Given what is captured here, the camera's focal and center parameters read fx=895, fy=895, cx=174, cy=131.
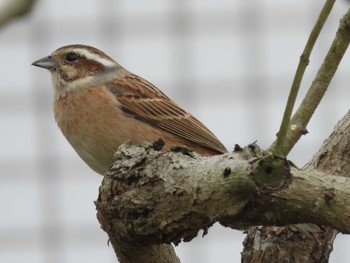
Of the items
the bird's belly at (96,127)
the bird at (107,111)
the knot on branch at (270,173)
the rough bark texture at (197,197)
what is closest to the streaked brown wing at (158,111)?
the bird at (107,111)

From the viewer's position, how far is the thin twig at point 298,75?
3.61m

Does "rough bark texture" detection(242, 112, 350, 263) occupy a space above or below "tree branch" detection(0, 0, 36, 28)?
below

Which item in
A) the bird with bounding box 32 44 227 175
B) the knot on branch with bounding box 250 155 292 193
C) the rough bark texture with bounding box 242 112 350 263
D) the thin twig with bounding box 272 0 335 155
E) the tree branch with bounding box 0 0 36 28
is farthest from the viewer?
the bird with bounding box 32 44 227 175

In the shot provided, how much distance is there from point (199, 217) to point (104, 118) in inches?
106

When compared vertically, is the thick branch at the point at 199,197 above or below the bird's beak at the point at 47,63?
below

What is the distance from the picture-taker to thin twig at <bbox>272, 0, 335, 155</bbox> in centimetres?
361

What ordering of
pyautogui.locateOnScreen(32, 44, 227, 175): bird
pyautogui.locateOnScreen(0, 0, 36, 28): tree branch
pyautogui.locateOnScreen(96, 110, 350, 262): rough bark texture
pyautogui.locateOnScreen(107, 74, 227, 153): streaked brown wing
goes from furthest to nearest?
pyautogui.locateOnScreen(107, 74, 227, 153): streaked brown wing
pyautogui.locateOnScreen(32, 44, 227, 175): bird
pyautogui.locateOnScreen(0, 0, 36, 28): tree branch
pyautogui.locateOnScreen(96, 110, 350, 262): rough bark texture

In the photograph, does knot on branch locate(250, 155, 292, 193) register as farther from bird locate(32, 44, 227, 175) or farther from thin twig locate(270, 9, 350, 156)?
bird locate(32, 44, 227, 175)

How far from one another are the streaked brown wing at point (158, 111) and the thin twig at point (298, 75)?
271cm

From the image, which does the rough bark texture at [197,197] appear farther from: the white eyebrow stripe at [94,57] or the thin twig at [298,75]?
the white eyebrow stripe at [94,57]

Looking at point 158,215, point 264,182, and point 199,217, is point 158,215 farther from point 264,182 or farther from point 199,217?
point 264,182

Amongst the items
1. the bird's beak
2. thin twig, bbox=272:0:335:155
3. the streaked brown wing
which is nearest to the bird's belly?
the streaked brown wing

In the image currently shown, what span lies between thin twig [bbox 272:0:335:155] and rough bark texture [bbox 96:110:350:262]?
0.11m

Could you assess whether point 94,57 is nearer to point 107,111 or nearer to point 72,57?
point 72,57
